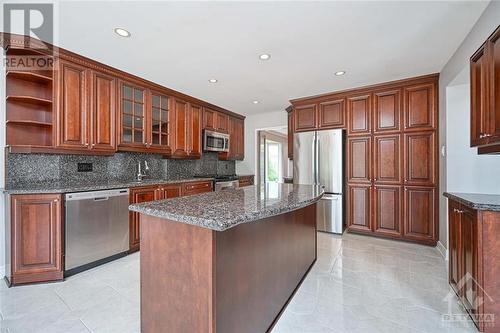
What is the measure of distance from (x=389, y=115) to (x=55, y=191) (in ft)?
14.3

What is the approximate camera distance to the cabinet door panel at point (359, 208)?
3.72 metres

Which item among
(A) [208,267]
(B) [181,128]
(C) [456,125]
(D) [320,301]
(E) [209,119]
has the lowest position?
(D) [320,301]

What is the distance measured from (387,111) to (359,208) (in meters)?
1.59

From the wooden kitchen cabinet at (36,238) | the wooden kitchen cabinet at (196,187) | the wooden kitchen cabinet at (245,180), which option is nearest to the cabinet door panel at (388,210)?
the wooden kitchen cabinet at (245,180)

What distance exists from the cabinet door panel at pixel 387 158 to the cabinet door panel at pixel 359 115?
0.83ft

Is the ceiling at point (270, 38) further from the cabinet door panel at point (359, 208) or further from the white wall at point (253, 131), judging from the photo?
the white wall at point (253, 131)

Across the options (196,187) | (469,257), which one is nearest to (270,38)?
(469,257)

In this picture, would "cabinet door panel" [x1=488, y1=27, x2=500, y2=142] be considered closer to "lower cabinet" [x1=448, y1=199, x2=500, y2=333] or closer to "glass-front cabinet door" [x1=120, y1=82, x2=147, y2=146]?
"lower cabinet" [x1=448, y1=199, x2=500, y2=333]

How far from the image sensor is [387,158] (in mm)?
3592

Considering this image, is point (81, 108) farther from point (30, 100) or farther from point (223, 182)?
point (223, 182)

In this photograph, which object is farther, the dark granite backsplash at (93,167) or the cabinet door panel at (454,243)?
the dark granite backsplash at (93,167)

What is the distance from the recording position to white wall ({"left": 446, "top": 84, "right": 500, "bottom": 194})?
8.35 ft

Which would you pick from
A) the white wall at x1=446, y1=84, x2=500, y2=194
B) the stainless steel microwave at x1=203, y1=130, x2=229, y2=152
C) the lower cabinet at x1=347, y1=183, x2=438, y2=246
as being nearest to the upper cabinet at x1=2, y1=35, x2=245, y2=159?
the stainless steel microwave at x1=203, y1=130, x2=229, y2=152

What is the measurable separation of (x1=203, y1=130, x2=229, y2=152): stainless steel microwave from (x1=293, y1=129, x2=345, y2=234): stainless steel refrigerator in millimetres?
1696
